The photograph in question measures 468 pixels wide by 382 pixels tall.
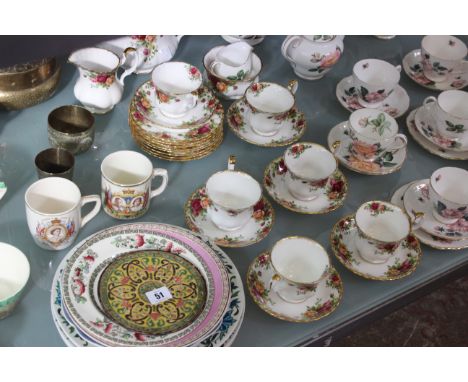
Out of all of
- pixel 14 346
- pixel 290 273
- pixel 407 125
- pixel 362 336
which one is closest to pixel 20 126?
pixel 14 346

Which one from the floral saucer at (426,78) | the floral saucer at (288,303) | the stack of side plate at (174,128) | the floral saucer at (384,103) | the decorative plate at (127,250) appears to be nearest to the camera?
the decorative plate at (127,250)

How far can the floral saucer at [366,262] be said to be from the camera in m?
1.32

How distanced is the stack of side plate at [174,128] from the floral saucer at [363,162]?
248 millimetres

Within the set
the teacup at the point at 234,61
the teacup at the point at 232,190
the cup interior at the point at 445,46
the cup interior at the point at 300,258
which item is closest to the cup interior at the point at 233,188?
the teacup at the point at 232,190

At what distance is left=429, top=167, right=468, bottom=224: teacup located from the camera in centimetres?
140

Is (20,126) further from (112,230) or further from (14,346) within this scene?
(14,346)

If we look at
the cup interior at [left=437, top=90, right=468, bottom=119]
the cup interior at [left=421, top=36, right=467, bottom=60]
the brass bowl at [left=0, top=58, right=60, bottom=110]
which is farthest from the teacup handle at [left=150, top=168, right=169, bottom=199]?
the cup interior at [left=421, top=36, right=467, bottom=60]

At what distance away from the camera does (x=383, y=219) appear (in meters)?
1.38

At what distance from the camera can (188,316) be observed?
1.17 m

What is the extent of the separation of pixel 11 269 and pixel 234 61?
2.34ft

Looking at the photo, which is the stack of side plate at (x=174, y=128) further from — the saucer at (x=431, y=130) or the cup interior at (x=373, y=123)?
the saucer at (x=431, y=130)

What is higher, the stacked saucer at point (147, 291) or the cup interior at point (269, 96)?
the cup interior at point (269, 96)

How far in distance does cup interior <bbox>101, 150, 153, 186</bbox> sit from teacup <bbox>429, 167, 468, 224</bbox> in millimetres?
559

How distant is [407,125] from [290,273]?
55 centimetres
